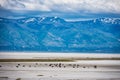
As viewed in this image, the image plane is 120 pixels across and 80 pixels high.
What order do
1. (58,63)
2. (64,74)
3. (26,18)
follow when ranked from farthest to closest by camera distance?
1. (58,63)
2. (26,18)
3. (64,74)

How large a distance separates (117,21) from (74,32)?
1.66 m

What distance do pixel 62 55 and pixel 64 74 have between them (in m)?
1.43

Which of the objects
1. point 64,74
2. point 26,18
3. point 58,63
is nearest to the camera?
point 64,74

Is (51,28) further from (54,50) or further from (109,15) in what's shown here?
(109,15)

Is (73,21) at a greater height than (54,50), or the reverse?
(73,21)

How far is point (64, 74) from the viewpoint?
12.0 metres

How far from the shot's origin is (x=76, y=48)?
1343 cm

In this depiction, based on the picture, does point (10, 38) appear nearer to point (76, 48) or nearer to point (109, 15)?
point (76, 48)

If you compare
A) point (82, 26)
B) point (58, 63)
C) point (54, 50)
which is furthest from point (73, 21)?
point (58, 63)

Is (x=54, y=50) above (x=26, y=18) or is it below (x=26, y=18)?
below

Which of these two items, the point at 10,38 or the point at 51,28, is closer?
the point at 10,38

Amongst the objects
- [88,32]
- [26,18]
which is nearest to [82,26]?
[88,32]

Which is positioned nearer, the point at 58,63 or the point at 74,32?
the point at 74,32

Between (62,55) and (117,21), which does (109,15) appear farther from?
(62,55)
